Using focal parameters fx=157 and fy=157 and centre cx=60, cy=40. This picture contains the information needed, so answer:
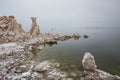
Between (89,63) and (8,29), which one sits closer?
(89,63)

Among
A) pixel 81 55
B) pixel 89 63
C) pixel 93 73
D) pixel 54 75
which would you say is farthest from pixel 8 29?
pixel 93 73

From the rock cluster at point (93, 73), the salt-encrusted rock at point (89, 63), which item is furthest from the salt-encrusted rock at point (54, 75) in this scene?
the salt-encrusted rock at point (89, 63)

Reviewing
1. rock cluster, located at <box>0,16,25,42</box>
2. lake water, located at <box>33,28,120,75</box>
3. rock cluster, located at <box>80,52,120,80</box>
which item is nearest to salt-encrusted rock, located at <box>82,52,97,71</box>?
rock cluster, located at <box>80,52,120,80</box>

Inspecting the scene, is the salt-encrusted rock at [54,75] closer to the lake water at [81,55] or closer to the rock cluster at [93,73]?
the rock cluster at [93,73]

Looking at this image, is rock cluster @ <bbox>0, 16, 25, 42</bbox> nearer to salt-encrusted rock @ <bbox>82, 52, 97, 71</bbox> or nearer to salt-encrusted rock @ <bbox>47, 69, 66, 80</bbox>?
salt-encrusted rock @ <bbox>47, 69, 66, 80</bbox>

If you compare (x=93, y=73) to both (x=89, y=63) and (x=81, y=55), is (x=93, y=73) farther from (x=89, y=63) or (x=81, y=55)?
(x=81, y=55)

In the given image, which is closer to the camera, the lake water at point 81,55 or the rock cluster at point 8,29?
the lake water at point 81,55

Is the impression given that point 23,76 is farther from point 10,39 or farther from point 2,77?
point 10,39


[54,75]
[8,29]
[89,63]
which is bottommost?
[54,75]

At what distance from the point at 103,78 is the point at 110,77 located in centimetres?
107

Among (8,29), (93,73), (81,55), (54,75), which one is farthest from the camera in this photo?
(8,29)

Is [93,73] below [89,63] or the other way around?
below

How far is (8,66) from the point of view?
2445cm

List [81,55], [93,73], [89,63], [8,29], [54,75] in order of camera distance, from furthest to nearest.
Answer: [8,29]
[81,55]
[89,63]
[93,73]
[54,75]
